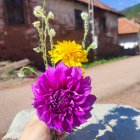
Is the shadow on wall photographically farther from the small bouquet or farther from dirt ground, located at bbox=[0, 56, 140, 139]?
dirt ground, located at bbox=[0, 56, 140, 139]

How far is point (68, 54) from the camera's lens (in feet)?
6.59

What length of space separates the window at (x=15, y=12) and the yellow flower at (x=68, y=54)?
48.4 feet

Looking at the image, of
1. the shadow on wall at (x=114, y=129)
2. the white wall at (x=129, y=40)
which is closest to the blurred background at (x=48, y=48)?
the shadow on wall at (x=114, y=129)

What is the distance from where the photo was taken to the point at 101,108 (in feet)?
10.6

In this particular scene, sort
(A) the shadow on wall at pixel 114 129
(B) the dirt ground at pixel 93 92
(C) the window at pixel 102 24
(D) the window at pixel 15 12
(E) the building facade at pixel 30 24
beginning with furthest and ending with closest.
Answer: (C) the window at pixel 102 24
(D) the window at pixel 15 12
(E) the building facade at pixel 30 24
(B) the dirt ground at pixel 93 92
(A) the shadow on wall at pixel 114 129

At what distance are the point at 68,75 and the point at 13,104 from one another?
6800mm

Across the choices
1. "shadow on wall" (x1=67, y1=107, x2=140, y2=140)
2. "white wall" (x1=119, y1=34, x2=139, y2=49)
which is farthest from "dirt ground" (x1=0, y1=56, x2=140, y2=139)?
"white wall" (x1=119, y1=34, x2=139, y2=49)

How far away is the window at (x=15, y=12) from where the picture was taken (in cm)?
1647

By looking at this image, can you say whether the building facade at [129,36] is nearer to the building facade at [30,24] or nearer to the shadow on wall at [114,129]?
the building facade at [30,24]

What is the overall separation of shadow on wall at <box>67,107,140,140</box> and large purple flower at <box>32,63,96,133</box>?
3.21ft

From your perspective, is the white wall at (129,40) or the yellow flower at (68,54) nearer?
the yellow flower at (68,54)

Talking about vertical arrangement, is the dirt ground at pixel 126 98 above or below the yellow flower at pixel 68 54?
below

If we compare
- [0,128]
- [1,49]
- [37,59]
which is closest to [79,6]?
[37,59]

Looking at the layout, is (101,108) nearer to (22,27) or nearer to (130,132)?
(130,132)
